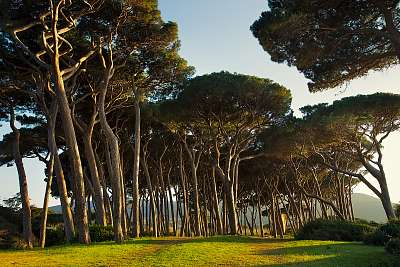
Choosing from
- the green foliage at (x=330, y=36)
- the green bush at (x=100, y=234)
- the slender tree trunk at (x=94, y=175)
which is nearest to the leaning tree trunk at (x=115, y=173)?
the slender tree trunk at (x=94, y=175)

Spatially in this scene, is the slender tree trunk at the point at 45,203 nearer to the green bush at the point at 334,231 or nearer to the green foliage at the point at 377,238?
the green bush at the point at 334,231

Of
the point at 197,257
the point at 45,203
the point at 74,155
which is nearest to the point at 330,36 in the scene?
the point at 197,257

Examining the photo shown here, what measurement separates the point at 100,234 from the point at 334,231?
11.5 m

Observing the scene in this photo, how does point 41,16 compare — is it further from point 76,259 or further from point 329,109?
point 329,109

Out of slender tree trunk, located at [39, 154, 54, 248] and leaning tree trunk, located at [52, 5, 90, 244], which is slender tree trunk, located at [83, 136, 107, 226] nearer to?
slender tree trunk, located at [39, 154, 54, 248]

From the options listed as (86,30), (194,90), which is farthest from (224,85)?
(86,30)

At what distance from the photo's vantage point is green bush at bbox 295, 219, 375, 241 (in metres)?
22.4

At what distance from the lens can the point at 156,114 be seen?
1107 inches

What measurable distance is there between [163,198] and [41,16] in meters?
24.0

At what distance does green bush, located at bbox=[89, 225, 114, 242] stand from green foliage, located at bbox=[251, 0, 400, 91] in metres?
11.2

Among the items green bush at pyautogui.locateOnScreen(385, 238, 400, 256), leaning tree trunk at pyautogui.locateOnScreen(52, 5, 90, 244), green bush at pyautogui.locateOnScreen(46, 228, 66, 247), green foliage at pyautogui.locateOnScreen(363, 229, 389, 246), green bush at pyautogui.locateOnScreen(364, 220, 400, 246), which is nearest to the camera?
green bush at pyautogui.locateOnScreen(385, 238, 400, 256)

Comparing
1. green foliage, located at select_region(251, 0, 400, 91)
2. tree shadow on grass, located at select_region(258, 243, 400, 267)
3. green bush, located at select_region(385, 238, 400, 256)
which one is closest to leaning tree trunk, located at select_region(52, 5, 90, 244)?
tree shadow on grass, located at select_region(258, 243, 400, 267)

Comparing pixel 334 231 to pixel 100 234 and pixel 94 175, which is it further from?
pixel 94 175

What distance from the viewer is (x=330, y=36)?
14367 millimetres
